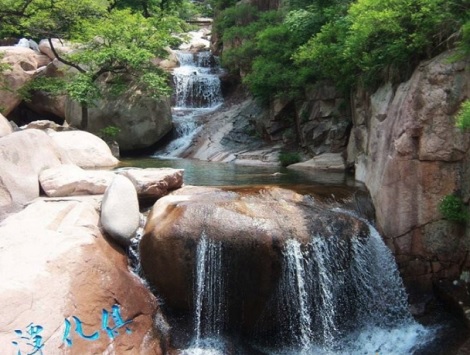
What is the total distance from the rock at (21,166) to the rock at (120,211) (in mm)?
1401

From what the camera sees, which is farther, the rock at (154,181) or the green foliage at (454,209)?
the rock at (154,181)

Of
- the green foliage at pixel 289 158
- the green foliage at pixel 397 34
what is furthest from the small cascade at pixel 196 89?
the green foliage at pixel 397 34

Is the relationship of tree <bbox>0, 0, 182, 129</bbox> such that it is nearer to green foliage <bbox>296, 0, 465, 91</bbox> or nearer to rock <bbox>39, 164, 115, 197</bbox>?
rock <bbox>39, 164, 115, 197</bbox>

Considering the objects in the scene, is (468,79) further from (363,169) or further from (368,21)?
(363,169)

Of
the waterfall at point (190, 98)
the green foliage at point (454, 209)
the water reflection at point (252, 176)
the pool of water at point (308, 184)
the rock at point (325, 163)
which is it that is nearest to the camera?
the pool of water at point (308, 184)

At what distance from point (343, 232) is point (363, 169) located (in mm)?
3628

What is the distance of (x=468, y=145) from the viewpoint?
6723 mm

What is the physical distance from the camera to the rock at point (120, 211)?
678 centimetres

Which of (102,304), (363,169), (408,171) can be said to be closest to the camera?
(102,304)

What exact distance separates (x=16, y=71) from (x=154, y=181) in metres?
15.1

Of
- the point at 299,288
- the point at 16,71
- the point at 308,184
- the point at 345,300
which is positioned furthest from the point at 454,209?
the point at 16,71

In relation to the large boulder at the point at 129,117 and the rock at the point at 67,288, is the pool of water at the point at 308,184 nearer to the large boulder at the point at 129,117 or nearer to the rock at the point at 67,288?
the rock at the point at 67,288

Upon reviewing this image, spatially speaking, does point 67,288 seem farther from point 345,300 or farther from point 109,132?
point 109,132

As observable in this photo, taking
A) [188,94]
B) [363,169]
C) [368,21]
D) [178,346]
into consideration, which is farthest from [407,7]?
[188,94]
